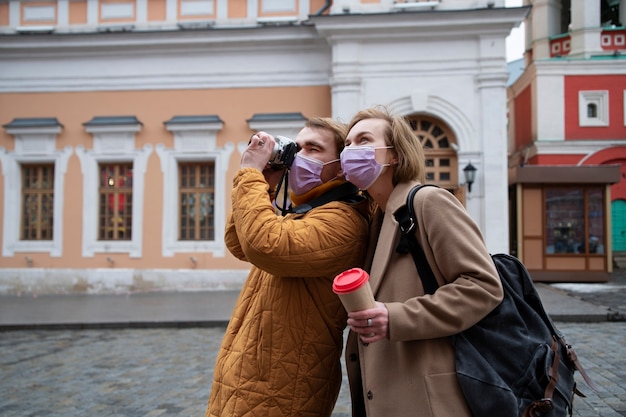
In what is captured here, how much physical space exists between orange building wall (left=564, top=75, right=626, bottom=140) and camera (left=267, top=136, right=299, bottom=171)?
748 inches

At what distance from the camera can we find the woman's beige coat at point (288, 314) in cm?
183

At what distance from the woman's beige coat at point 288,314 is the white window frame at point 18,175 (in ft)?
43.1

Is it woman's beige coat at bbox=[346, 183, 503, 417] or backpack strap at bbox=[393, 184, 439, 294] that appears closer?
woman's beige coat at bbox=[346, 183, 503, 417]

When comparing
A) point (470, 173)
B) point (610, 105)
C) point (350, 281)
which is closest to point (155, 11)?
point (470, 173)

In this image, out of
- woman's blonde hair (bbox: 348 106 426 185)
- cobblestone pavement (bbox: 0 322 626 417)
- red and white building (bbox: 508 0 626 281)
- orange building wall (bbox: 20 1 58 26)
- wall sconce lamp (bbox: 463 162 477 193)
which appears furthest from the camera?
red and white building (bbox: 508 0 626 281)

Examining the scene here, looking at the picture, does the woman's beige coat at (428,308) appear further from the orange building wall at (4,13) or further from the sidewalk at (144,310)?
the orange building wall at (4,13)

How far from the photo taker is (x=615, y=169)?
47.6 ft

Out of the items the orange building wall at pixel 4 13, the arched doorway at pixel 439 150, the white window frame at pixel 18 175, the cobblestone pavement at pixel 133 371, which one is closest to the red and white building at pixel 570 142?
the arched doorway at pixel 439 150

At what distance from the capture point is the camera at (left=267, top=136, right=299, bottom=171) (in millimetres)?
2125

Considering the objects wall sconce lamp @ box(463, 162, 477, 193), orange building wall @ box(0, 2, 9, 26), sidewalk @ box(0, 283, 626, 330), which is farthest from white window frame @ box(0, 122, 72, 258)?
wall sconce lamp @ box(463, 162, 477, 193)

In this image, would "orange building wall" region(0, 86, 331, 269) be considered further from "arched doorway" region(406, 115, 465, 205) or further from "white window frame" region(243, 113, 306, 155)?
"arched doorway" region(406, 115, 465, 205)

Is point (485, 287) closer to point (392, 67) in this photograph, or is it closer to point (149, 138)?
point (392, 67)

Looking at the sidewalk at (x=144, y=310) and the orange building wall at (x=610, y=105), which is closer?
Answer: the sidewalk at (x=144, y=310)

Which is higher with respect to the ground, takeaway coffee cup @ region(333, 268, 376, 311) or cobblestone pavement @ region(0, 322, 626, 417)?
takeaway coffee cup @ region(333, 268, 376, 311)
